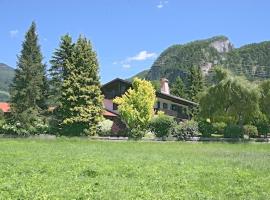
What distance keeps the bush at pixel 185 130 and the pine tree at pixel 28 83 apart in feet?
55.6

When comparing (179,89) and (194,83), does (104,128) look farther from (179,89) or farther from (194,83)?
(179,89)

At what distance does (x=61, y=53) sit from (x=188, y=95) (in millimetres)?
44987

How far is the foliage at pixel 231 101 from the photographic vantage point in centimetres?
5997

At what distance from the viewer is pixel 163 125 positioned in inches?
2275

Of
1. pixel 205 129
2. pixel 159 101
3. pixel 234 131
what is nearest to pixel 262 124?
pixel 234 131

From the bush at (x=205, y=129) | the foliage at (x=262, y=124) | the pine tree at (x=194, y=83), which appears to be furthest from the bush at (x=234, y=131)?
the pine tree at (x=194, y=83)

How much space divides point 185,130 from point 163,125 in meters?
2.64

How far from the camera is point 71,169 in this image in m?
19.4

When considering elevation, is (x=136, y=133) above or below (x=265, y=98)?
below

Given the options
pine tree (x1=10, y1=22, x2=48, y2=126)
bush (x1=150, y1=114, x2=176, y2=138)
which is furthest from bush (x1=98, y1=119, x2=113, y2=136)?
pine tree (x1=10, y1=22, x2=48, y2=126)

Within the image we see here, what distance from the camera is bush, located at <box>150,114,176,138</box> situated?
57.4 m

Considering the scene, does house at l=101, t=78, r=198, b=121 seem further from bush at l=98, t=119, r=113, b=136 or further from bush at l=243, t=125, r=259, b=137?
bush at l=243, t=125, r=259, b=137

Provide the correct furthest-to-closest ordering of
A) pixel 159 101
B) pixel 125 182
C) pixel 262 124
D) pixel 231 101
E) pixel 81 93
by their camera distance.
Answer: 1. pixel 159 101
2. pixel 262 124
3. pixel 231 101
4. pixel 81 93
5. pixel 125 182

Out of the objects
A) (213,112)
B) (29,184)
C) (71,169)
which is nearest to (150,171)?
(71,169)
